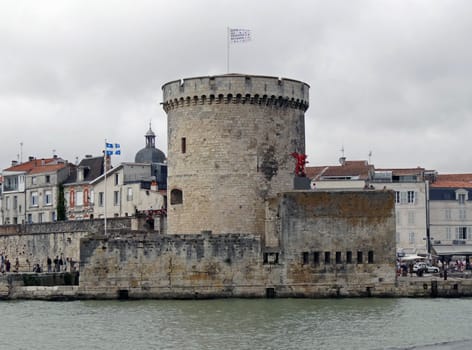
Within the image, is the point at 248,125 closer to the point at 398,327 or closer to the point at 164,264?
the point at 164,264

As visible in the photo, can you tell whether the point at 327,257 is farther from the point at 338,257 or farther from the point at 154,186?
the point at 154,186

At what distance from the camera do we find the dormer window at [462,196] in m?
53.8

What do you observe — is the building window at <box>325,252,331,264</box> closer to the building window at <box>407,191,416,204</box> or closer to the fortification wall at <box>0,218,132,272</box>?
the fortification wall at <box>0,218,132,272</box>

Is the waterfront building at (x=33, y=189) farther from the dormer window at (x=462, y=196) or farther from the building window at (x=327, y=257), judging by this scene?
the building window at (x=327, y=257)

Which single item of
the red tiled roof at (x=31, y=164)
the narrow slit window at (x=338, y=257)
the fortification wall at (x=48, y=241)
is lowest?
the narrow slit window at (x=338, y=257)

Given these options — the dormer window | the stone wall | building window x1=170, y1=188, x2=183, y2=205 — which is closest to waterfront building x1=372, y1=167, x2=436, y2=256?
the dormer window

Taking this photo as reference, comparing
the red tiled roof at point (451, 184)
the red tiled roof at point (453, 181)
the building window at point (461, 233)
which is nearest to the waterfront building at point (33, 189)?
the red tiled roof at point (451, 184)

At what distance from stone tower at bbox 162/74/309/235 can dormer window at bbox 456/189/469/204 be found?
21.5m

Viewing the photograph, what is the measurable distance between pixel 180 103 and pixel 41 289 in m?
7.95

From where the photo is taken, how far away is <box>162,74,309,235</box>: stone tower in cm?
3384

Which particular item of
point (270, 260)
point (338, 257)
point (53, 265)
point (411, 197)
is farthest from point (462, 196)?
point (270, 260)

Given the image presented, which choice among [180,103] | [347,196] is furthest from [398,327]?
[180,103]

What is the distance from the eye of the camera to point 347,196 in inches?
1278

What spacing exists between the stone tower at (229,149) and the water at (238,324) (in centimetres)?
366
